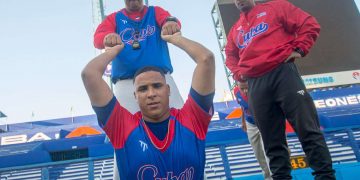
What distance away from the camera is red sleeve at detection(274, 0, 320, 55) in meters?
2.26

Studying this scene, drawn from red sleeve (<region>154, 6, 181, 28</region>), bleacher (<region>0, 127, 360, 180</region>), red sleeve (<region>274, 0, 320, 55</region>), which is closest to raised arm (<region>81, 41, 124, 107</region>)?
red sleeve (<region>154, 6, 181, 28</region>)

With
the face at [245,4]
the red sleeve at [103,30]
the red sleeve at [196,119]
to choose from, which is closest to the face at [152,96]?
the red sleeve at [196,119]

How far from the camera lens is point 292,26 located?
7.89 feet

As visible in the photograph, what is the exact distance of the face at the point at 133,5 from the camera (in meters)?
2.47

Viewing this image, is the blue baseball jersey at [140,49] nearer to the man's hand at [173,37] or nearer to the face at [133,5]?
the face at [133,5]

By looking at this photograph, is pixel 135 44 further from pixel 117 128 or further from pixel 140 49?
pixel 117 128

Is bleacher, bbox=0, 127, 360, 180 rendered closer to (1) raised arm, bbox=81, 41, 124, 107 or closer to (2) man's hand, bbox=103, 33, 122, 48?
(2) man's hand, bbox=103, 33, 122, 48

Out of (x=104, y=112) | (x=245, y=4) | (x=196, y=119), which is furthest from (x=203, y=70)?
(x=245, y=4)

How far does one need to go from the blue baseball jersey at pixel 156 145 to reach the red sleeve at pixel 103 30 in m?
0.79

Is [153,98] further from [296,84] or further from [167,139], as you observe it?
[296,84]

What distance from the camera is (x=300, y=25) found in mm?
2355

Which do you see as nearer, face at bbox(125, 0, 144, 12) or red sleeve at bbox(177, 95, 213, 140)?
red sleeve at bbox(177, 95, 213, 140)

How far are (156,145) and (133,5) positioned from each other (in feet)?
4.54

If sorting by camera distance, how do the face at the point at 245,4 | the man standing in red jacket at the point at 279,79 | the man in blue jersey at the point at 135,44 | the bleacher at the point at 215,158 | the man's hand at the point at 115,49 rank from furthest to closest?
the bleacher at the point at 215,158 < the face at the point at 245,4 < the man in blue jersey at the point at 135,44 < the man standing in red jacket at the point at 279,79 < the man's hand at the point at 115,49
